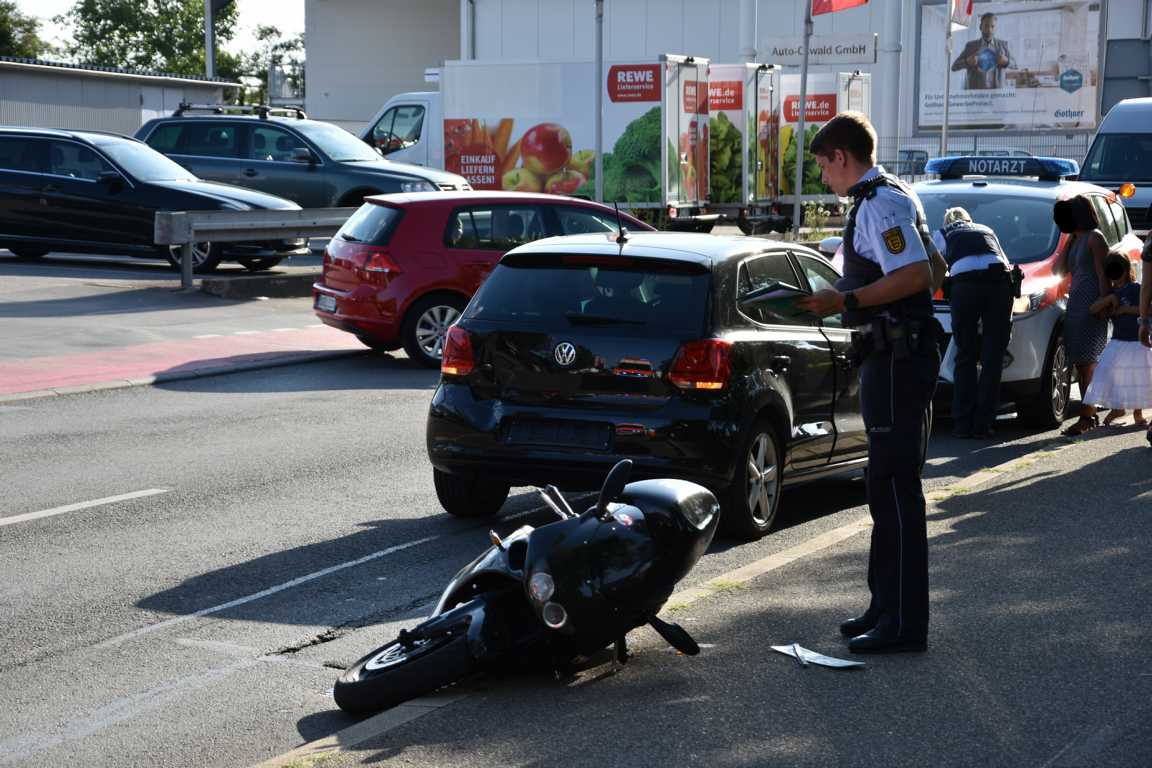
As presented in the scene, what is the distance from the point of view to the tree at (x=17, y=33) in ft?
249

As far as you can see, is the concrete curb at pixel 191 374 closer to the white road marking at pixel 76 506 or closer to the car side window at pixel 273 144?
the white road marking at pixel 76 506

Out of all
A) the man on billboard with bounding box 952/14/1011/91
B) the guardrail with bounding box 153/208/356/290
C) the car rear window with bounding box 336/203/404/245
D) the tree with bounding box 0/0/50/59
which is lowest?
the guardrail with bounding box 153/208/356/290

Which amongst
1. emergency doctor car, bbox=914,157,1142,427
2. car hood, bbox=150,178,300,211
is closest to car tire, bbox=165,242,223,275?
car hood, bbox=150,178,300,211

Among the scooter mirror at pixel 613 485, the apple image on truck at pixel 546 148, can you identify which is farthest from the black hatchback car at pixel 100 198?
the scooter mirror at pixel 613 485

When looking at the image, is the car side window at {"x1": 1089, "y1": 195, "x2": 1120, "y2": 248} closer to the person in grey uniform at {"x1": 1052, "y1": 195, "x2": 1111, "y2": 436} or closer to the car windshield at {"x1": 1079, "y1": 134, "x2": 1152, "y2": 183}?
the person in grey uniform at {"x1": 1052, "y1": 195, "x2": 1111, "y2": 436}

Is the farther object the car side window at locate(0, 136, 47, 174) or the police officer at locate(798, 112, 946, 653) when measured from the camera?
the car side window at locate(0, 136, 47, 174)

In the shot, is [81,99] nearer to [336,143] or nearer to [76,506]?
→ [336,143]

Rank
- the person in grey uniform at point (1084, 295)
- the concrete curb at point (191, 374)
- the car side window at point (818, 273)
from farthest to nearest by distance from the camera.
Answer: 1. the concrete curb at point (191, 374)
2. the person in grey uniform at point (1084, 295)
3. the car side window at point (818, 273)

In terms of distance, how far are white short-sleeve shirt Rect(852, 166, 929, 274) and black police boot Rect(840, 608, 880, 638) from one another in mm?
1201

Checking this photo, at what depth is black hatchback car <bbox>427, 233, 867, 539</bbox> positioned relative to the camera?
25.7ft

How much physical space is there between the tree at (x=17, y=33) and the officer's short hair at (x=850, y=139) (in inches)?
2960

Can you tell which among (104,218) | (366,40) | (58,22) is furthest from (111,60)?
(104,218)

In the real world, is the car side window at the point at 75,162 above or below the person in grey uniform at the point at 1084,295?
above

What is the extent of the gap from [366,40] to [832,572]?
63.7m
